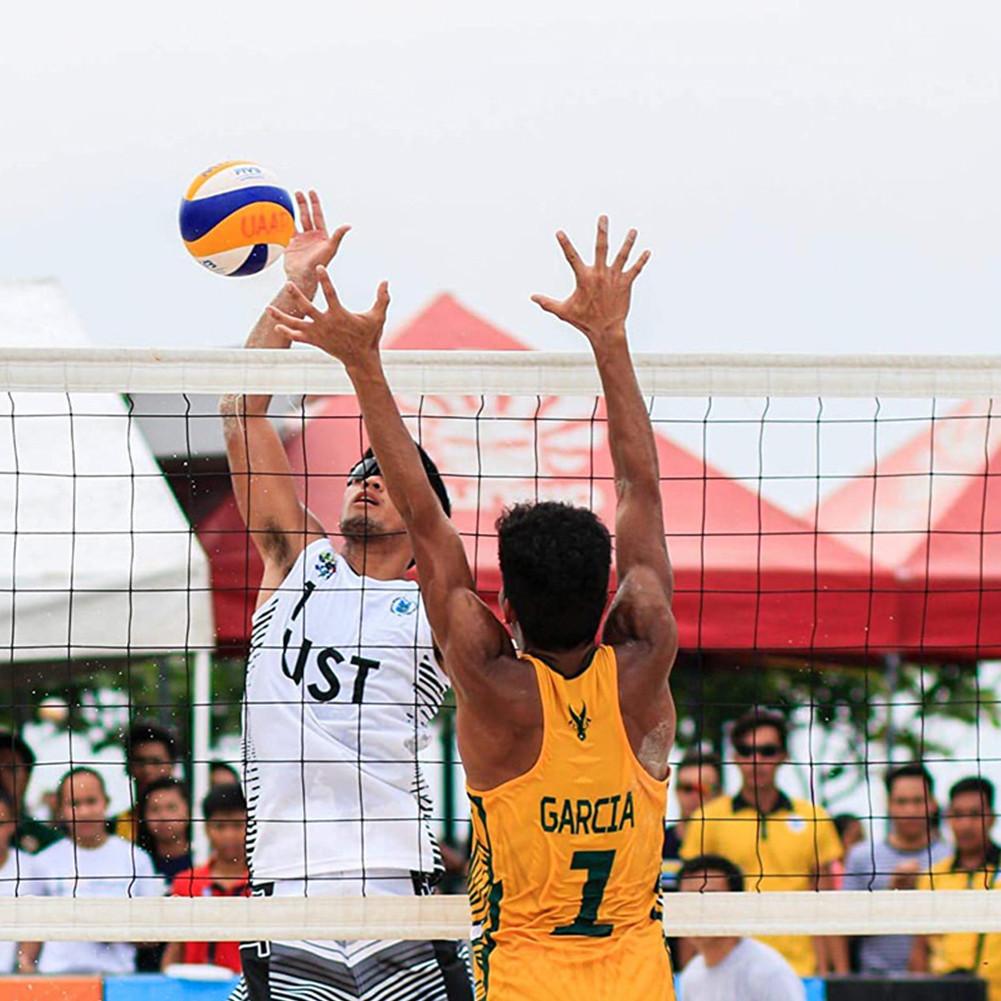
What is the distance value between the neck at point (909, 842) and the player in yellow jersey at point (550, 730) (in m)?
5.47

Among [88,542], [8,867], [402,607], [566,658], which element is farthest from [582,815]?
[88,542]

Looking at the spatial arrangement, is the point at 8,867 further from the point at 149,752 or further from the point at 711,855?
the point at 711,855

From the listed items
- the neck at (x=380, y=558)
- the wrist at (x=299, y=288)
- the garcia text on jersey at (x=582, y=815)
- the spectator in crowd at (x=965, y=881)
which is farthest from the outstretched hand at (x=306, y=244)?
the spectator in crowd at (x=965, y=881)

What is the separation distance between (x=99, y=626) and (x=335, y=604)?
4.19 m

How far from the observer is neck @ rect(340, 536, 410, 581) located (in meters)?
4.88

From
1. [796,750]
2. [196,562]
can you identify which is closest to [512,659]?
[196,562]

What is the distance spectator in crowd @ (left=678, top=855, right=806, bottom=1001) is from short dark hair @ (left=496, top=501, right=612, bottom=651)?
372 centimetres

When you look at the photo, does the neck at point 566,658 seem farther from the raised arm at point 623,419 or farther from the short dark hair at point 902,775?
the short dark hair at point 902,775

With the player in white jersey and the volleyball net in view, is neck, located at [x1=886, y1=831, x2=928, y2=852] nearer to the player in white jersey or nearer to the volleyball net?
the volleyball net

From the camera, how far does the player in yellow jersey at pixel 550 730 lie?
11.3ft

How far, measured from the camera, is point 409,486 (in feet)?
11.7

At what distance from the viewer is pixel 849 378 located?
4.80 m

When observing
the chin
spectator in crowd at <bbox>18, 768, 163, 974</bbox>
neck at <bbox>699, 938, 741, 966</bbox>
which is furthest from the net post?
the chin

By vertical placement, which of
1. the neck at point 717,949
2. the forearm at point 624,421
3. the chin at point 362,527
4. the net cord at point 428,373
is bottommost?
the neck at point 717,949
